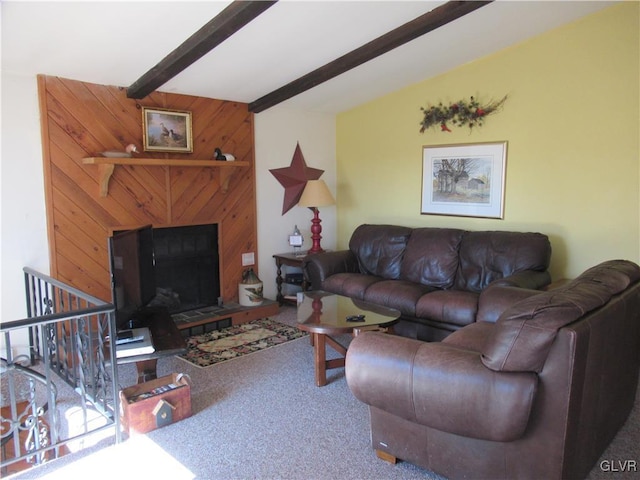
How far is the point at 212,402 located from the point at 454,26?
126 inches

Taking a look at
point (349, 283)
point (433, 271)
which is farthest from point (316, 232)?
point (433, 271)

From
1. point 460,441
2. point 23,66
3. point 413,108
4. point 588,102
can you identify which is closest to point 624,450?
point 460,441

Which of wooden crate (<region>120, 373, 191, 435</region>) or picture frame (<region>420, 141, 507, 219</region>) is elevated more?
picture frame (<region>420, 141, 507, 219</region>)

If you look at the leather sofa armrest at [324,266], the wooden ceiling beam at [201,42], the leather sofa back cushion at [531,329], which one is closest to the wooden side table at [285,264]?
the leather sofa armrest at [324,266]

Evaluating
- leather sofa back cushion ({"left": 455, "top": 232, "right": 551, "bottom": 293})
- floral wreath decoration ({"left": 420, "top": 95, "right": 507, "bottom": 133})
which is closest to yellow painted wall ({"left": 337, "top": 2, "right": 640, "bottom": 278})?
floral wreath decoration ({"left": 420, "top": 95, "right": 507, "bottom": 133})

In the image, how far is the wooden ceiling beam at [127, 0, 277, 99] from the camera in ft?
8.66

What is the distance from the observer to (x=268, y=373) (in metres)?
3.34

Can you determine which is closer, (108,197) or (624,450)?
(624,450)

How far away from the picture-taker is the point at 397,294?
388 cm

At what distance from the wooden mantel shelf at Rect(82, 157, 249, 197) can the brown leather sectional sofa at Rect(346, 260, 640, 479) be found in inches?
98.7

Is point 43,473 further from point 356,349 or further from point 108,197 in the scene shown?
point 108,197

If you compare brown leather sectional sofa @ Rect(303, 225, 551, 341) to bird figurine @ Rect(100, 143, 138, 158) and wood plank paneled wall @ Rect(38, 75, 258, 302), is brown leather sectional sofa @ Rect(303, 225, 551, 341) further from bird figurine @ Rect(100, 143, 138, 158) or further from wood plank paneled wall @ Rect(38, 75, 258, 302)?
bird figurine @ Rect(100, 143, 138, 158)

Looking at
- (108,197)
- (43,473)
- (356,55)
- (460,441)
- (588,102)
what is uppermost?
(356,55)

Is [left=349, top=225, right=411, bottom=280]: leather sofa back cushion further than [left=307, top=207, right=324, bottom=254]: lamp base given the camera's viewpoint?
No
